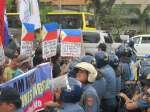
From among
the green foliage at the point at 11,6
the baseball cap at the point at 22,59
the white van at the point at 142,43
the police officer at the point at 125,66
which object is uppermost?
the baseball cap at the point at 22,59

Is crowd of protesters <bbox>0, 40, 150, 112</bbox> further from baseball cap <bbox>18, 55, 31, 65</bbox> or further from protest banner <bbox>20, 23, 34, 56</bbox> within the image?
protest banner <bbox>20, 23, 34, 56</bbox>

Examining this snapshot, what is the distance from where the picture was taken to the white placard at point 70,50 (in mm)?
10469

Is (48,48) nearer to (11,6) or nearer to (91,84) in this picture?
(91,84)

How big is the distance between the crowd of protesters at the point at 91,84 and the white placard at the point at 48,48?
28 cm

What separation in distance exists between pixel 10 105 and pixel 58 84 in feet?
4.45

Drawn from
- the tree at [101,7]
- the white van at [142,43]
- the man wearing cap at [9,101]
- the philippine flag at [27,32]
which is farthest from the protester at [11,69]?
the tree at [101,7]

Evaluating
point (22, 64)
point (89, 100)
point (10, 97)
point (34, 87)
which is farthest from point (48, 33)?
point (10, 97)

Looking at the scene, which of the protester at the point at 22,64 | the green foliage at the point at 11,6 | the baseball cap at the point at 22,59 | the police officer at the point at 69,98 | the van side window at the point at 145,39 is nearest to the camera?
the police officer at the point at 69,98

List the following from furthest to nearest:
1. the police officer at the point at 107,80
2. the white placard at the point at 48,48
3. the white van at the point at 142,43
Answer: the white van at the point at 142,43
the police officer at the point at 107,80
the white placard at the point at 48,48

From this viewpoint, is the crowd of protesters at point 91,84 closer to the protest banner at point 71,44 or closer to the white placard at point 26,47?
the white placard at point 26,47

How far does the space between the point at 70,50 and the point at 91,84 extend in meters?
2.86

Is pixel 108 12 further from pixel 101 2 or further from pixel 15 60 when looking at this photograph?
pixel 15 60

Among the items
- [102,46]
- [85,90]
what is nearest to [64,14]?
[102,46]

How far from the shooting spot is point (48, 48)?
372 inches
